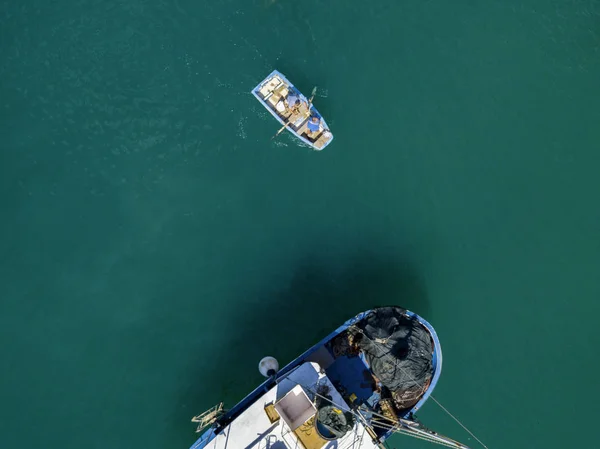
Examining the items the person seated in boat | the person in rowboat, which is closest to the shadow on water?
the person seated in boat

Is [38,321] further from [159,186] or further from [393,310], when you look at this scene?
[393,310]

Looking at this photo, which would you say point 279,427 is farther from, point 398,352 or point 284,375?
point 398,352

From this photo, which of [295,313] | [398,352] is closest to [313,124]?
[295,313]

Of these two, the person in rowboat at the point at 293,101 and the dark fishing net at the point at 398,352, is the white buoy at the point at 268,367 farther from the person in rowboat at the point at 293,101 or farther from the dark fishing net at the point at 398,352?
the person in rowboat at the point at 293,101

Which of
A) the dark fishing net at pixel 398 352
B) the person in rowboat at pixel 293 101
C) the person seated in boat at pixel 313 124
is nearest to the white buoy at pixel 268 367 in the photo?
the dark fishing net at pixel 398 352

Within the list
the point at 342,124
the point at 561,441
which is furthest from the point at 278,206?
the point at 561,441

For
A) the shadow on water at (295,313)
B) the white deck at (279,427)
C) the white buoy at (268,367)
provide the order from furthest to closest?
the shadow on water at (295,313), the white buoy at (268,367), the white deck at (279,427)
